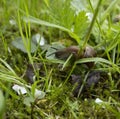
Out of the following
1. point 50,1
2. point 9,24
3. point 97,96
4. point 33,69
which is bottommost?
point 97,96

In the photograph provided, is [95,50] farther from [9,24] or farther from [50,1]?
[9,24]

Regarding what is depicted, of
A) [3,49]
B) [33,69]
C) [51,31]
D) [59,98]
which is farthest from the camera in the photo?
[51,31]

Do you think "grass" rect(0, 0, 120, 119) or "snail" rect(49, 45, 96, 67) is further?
"snail" rect(49, 45, 96, 67)

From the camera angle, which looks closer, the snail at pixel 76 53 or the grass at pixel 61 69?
the grass at pixel 61 69

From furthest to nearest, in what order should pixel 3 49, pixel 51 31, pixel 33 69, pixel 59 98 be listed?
pixel 51 31 → pixel 3 49 → pixel 33 69 → pixel 59 98

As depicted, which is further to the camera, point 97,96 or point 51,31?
point 51,31

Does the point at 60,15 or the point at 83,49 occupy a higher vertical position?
the point at 60,15

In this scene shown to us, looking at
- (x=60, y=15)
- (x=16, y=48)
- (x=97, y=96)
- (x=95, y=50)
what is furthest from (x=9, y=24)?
(x=97, y=96)
